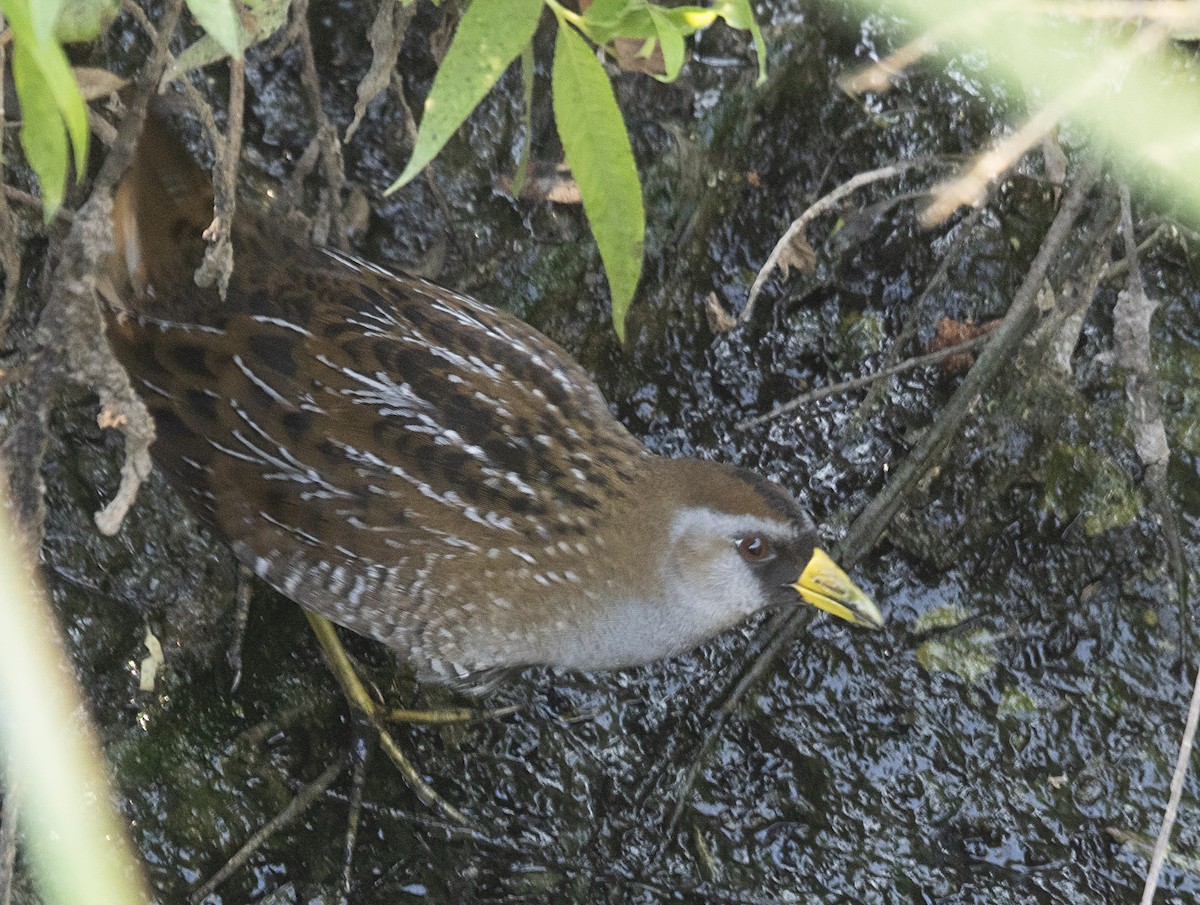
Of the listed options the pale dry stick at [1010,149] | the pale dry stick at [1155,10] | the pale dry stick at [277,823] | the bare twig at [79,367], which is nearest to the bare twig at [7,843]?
the bare twig at [79,367]

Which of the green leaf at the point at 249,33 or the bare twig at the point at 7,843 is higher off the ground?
the green leaf at the point at 249,33

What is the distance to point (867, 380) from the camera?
128 inches

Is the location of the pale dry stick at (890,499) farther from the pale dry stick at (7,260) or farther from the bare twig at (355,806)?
the pale dry stick at (7,260)

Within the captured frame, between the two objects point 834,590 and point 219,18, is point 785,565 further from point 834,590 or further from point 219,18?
point 219,18

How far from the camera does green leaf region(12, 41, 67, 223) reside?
4.56 feet

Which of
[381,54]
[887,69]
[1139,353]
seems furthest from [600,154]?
[887,69]

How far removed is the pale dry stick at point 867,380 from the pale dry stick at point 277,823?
137cm

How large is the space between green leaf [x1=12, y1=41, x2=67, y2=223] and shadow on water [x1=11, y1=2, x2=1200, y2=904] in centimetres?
183

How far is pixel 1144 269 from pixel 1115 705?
1280 mm

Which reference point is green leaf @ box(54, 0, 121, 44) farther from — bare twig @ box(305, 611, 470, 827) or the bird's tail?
bare twig @ box(305, 611, 470, 827)

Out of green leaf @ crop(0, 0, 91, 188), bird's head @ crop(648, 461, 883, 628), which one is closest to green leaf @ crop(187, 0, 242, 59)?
green leaf @ crop(0, 0, 91, 188)

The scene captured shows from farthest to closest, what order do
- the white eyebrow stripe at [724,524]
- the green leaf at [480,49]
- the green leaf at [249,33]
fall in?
the white eyebrow stripe at [724,524]
the green leaf at [249,33]
the green leaf at [480,49]

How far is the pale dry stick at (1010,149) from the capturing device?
3306 millimetres

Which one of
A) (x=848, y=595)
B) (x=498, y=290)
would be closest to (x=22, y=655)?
A: (x=848, y=595)
